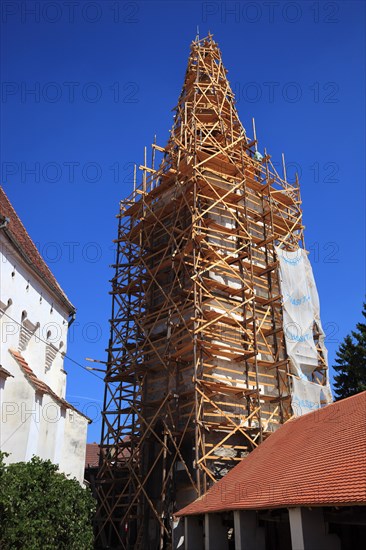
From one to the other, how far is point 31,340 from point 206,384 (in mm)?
6556

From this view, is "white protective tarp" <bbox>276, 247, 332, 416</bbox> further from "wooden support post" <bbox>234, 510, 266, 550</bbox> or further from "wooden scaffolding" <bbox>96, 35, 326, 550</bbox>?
"wooden support post" <bbox>234, 510, 266, 550</bbox>

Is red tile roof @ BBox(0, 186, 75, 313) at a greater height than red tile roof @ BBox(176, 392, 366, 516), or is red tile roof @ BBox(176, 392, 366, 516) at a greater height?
red tile roof @ BBox(0, 186, 75, 313)

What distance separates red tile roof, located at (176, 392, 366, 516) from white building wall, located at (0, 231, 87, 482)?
5.10 meters

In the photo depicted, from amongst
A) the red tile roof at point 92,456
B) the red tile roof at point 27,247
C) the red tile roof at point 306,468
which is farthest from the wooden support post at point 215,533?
→ the red tile roof at point 92,456

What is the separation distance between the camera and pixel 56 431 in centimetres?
1711

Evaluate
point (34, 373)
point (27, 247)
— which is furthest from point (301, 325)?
point (27, 247)

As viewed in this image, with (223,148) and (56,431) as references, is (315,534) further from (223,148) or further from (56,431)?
(223,148)

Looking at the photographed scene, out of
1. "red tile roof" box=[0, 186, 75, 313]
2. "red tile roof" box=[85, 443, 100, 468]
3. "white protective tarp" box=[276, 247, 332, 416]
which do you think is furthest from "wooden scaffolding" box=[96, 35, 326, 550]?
"red tile roof" box=[85, 443, 100, 468]

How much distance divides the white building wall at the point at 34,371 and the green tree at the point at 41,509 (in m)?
1.76

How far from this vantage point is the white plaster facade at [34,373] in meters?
14.7

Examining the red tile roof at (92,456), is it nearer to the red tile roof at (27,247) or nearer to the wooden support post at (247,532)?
the red tile roof at (27,247)

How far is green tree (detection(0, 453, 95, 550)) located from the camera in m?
10.8

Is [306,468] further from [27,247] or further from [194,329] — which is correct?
[27,247]

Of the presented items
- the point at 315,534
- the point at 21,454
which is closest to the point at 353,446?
the point at 315,534
